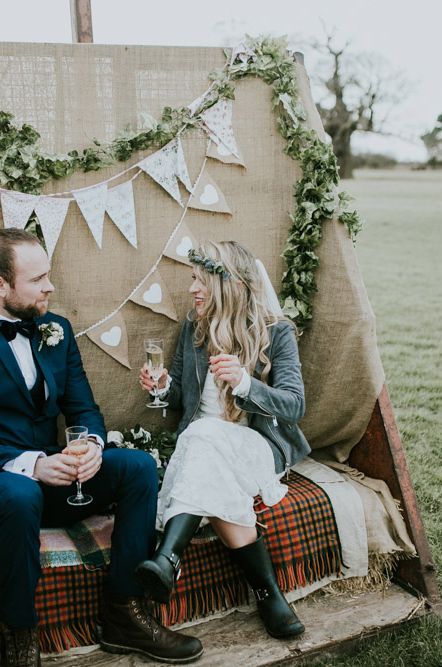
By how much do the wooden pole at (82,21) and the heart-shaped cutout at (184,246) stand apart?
1109 millimetres

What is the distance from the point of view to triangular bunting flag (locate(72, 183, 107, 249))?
10.9ft

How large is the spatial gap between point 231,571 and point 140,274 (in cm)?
154

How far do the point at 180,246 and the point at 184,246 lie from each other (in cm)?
2

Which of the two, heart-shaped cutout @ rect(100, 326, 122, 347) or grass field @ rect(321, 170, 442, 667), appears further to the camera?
heart-shaped cutout @ rect(100, 326, 122, 347)

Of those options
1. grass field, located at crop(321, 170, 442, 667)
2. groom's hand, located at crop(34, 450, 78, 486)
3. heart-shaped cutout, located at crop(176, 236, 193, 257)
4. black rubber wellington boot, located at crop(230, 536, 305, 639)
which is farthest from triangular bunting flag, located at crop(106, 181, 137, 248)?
grass field, located at crop(321, 170, 442, 667)

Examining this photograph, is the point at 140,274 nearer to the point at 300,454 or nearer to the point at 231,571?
the point at 300,454

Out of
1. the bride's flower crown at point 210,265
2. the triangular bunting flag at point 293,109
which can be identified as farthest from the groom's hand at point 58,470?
the triangular bunting flag at point 293,109

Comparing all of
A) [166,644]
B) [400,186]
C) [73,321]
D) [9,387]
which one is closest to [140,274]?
[73,321]

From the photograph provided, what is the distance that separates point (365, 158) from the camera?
103 ft

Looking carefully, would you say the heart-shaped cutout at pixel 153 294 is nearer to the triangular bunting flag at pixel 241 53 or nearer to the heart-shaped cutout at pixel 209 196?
the heart-shaped cutout at pixel 209 196

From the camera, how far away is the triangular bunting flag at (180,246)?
3508 millimetres

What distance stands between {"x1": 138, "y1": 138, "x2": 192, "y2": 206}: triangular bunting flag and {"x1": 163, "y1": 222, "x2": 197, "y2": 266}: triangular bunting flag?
19cm

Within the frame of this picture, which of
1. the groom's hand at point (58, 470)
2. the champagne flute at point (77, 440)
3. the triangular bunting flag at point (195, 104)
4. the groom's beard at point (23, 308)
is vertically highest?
the triangular bunting flag at point (195, 104)

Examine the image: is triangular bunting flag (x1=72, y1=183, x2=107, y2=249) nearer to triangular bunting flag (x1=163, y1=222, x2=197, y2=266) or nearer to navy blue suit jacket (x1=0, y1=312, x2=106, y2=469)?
triangular bunting flag (x1=163, y1=222, x2=197, y2=266)
